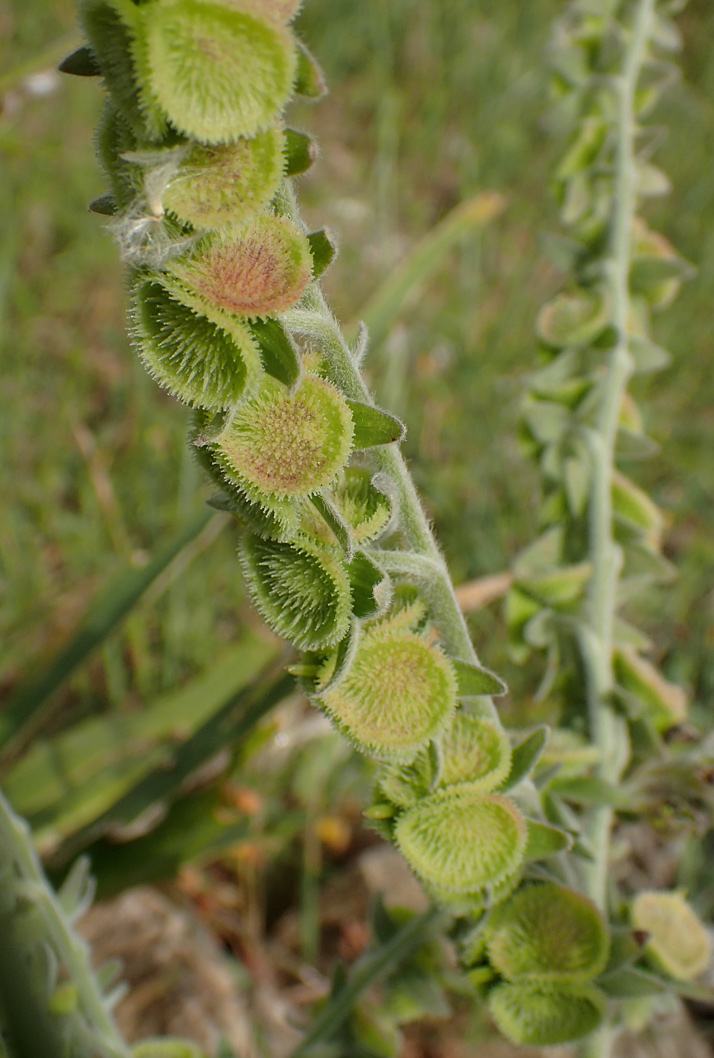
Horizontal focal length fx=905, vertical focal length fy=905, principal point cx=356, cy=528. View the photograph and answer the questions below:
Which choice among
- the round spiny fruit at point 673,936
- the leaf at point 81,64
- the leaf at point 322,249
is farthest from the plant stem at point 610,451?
the leaf at point 81,64

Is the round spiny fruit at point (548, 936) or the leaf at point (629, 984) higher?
the round spiny fruit at point (548, 936)

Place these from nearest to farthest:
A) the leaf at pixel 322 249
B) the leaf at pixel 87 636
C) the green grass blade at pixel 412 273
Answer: the leaf at pixel 322 249 < the leaf at pixel 87 636 < the green grass blade at pixel 412 273

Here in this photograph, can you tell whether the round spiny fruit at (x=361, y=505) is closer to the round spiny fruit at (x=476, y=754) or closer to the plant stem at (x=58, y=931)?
the round spiny fruit at (x=476, y=754)

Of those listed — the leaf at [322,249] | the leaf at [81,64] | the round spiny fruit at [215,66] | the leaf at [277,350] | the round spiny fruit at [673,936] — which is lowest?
the round spiny fruit at [673,936]


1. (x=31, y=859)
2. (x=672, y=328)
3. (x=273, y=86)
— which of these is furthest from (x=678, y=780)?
(x=672, y=328)

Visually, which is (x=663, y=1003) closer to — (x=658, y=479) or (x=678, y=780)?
(x=678, y=780)

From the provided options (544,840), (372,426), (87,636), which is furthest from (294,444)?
(87,636)
